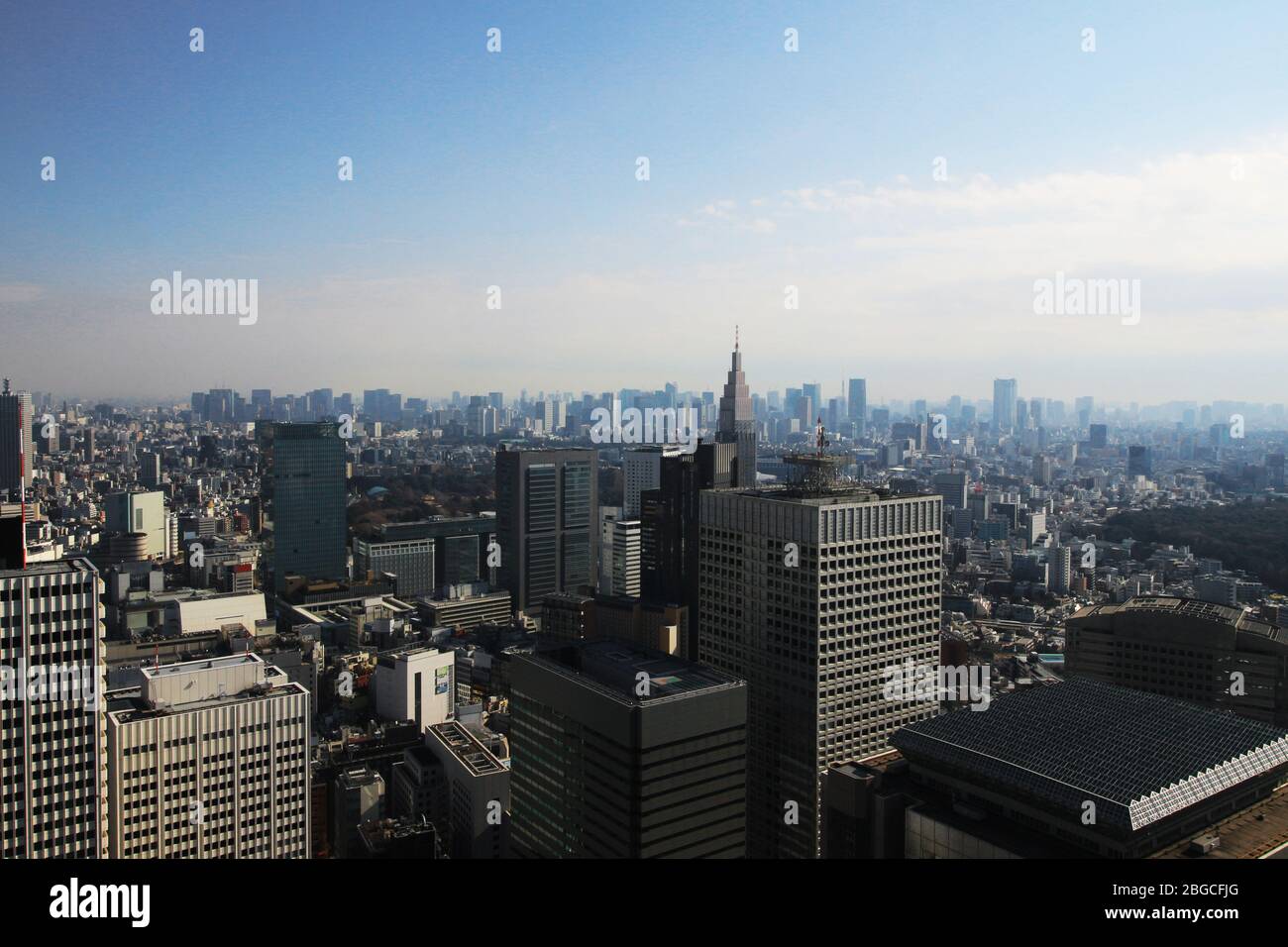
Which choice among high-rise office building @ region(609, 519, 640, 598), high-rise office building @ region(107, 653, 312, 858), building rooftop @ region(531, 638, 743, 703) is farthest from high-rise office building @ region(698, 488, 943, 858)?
high-rise office building @ region(609, 519, 640, 598)

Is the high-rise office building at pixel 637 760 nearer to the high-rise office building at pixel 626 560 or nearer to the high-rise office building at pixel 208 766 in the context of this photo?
the high-rise office building at pixel 208 766

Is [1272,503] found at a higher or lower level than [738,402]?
lower

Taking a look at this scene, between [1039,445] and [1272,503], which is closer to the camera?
[1272,503]

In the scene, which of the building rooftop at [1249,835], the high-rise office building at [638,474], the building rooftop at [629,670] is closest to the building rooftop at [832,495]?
the building rooftop at [629,670]
